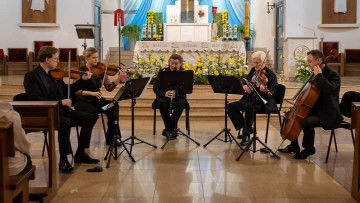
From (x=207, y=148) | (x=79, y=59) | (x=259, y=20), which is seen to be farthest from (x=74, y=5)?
(x=207, y=148)

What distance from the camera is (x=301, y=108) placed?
18.3ft

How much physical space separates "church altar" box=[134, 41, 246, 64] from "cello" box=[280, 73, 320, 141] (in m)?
5.50

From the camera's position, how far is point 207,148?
6438 millimetres

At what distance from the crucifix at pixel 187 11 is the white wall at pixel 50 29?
2.41 m

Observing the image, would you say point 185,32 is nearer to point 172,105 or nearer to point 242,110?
point 172,105

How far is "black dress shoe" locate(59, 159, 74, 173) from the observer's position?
523 cm

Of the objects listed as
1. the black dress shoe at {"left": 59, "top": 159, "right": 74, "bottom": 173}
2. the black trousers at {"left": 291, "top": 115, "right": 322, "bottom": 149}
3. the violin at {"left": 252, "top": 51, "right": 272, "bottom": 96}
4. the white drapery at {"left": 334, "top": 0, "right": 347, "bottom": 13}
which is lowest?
the black dress shoe at {"left": 59, "top": 159, "right": 74, "bottom": 173}

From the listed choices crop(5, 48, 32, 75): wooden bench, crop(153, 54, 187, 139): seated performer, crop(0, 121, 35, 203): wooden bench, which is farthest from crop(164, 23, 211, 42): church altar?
crop(0, 121, 35, 203): wooden bench

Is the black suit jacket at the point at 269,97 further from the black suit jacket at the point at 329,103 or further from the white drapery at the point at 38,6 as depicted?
the white drapery at the point at 38,6

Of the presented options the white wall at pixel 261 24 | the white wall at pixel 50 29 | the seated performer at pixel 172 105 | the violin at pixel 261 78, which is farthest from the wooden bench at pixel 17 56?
the violin at pixel 261 78

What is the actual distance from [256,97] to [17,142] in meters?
3.60

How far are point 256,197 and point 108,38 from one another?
1214 cm

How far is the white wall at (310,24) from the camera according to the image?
13.9 metres

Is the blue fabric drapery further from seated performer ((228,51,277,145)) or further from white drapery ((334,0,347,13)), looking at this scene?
seated performer ((228,51,277,145))
